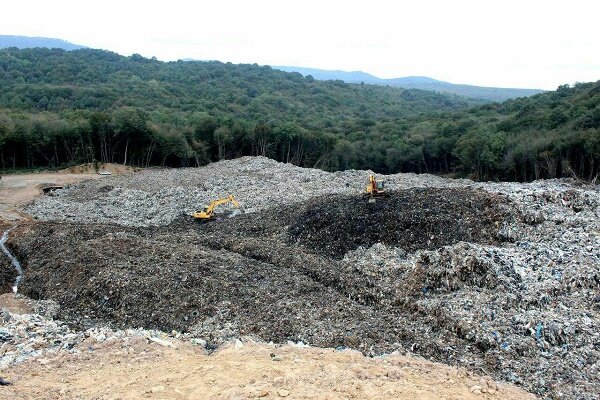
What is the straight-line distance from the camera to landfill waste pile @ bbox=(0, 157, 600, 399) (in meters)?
8.56

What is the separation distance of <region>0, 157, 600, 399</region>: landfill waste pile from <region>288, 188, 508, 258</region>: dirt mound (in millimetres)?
52

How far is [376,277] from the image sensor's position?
38.5ft

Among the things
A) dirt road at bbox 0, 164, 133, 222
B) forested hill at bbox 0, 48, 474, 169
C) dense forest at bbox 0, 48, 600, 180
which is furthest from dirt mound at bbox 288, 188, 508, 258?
forested hill at bbox 0, 48, 474, 169

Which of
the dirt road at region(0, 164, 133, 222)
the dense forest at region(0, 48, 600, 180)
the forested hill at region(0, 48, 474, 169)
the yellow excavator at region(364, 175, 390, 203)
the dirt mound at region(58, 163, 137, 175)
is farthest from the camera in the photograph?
the forested hill at region(0, 48, 474, 169)

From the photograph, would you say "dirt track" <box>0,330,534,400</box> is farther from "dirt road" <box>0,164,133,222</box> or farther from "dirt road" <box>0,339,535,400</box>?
"dirt road" <box>0,164,133,222</box>

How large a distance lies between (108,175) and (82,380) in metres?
24.6

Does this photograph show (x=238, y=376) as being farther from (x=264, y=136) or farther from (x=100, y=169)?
(x=264, y=136)

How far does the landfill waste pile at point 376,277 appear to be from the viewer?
8562 mm

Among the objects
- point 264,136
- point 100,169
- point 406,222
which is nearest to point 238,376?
point 406,222

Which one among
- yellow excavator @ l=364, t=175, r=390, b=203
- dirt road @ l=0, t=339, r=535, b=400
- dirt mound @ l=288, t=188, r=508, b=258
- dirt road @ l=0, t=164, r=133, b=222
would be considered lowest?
dirt road @ l=0, t=164, r=133, b=222

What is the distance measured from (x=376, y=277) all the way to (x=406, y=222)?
2.69 m

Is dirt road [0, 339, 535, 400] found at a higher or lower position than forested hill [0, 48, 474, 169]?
lower

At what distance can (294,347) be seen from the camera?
8469mm

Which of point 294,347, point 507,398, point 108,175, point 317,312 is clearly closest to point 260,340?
point 294,347
